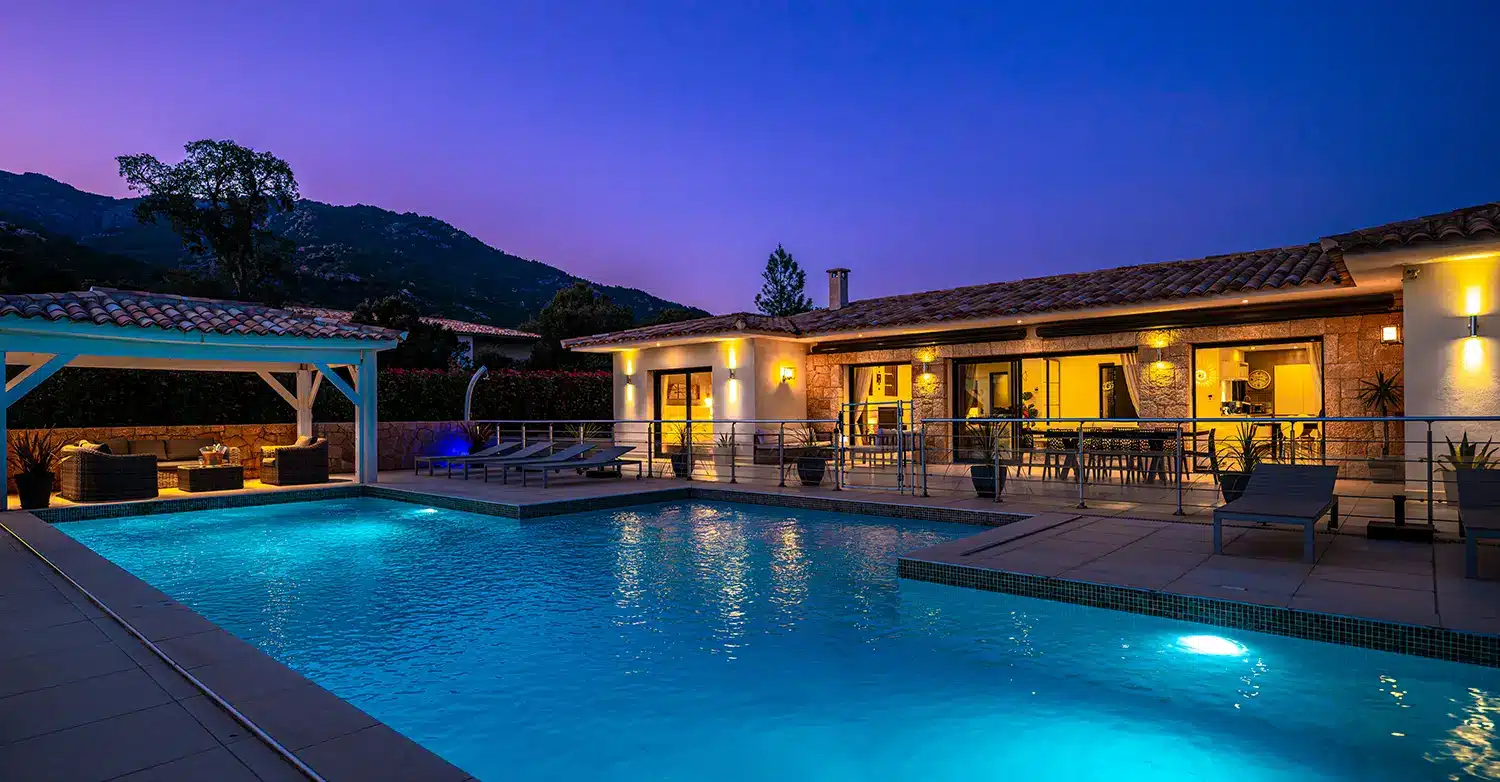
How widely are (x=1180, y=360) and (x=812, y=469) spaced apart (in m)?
5.99

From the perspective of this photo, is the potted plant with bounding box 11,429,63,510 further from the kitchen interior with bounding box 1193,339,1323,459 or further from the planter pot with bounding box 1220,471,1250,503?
the kitchen interior with bounding box 1193,339,1323,459

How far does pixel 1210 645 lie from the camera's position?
13.8 ft

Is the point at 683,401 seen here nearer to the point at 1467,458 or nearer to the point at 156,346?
the point at 156,346

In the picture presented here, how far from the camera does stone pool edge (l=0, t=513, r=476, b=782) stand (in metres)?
2.31

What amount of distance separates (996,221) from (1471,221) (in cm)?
4393

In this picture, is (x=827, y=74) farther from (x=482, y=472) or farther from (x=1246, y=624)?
(x=1246, y=624)

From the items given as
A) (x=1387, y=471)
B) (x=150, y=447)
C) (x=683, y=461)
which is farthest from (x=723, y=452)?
(x=1387, y=471)

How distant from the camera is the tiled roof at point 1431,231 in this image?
6793mm

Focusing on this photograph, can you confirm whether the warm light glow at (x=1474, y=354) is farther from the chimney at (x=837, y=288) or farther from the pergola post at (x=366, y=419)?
the pergola post at (x=366, y=419)

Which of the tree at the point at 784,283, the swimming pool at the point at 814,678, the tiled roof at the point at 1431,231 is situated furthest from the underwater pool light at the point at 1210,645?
the tree at the point at 784,283

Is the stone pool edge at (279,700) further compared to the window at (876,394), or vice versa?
the window at (876,394)

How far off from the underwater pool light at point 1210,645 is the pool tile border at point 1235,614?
0.12 metres

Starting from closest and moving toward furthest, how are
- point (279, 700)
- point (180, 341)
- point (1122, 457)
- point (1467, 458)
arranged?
point (279, 700) → point (1467, 458) → point (180, 341) → point (1122, 457)

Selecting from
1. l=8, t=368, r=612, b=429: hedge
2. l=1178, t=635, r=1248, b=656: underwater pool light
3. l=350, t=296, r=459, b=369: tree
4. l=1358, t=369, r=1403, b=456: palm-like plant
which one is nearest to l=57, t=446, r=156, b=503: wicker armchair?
l=8, t=368, r=612, b=429: hedge
